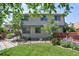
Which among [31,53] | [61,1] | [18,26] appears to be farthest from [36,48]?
[61,1]

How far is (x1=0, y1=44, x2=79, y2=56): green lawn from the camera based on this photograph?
4491 millimetres

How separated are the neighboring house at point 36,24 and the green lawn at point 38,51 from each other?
0.18m

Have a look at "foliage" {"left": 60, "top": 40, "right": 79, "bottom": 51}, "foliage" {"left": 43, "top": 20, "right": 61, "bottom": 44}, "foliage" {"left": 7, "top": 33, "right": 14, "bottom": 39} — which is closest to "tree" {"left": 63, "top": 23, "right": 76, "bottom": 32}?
"foliage" {"left": 43, "top": 20, "right": 61, "bottom": 44}

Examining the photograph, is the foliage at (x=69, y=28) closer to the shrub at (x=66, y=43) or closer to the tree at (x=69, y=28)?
the tree at (x=69, y=28)

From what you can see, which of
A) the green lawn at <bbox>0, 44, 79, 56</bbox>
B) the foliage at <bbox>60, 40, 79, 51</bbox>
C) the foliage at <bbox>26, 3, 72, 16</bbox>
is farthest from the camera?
the foliage at <bbox>60, 40, 79, 51</bbox>

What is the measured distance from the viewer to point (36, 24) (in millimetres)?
A: 4637

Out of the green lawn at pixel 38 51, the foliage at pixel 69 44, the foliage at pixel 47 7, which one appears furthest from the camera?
the foliage at pixel 69 44

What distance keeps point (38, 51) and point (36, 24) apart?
0.44m

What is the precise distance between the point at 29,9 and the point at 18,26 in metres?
0.32

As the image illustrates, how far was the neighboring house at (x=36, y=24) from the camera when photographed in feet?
14.9

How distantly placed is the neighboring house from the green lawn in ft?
0.58

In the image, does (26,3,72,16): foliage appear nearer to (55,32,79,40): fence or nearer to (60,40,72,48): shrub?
(55,32,79,40): fence

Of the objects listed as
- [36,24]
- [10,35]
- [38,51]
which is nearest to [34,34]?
[36,24]

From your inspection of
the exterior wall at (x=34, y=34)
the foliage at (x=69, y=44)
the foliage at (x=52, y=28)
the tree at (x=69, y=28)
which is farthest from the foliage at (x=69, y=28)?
the exterior wall at (x=34, y=34)
